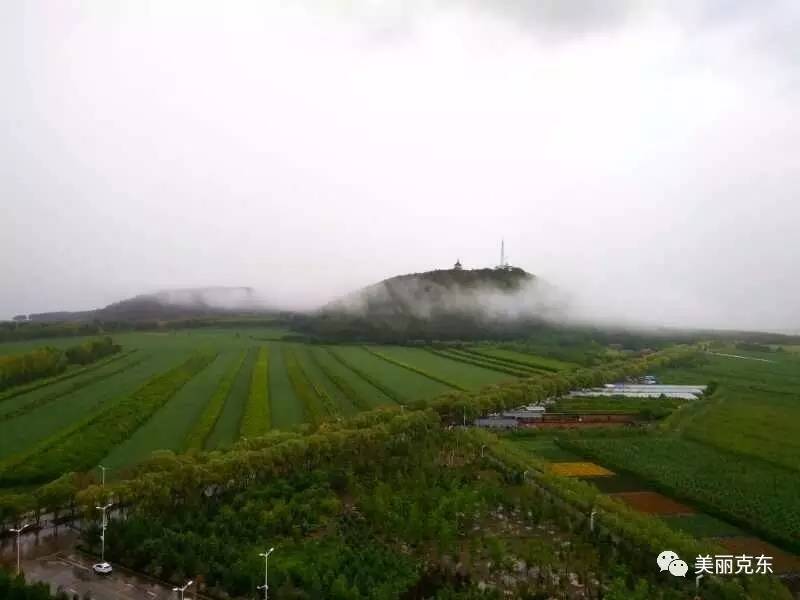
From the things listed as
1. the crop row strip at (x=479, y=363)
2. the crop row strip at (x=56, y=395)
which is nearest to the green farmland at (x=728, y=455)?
the crop row strip at (x=479, y=363)

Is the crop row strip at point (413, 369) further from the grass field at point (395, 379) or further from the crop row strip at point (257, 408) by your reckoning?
the crop row strip at point (257, 408)

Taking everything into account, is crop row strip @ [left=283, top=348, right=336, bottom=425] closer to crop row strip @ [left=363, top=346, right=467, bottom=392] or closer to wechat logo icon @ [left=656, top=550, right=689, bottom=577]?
crop row strip @ [left=363, top=346, right=467, bottom=392]

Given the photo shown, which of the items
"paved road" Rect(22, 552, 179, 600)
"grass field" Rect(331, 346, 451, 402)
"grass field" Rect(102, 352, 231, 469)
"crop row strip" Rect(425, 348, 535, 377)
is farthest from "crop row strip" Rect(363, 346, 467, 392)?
"paved road" Rect(22, 552, 179, 600)

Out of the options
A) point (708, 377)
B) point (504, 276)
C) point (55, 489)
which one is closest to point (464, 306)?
point (504, 276)

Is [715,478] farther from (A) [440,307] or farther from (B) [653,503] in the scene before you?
(A) [440,307]

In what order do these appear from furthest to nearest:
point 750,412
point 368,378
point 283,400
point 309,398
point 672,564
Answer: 1. point 368,378
2. point 750,412
3. point 309,398
4. point 283,400
5. point 672,564

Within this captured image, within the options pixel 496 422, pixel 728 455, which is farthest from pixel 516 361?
pixel 728 455

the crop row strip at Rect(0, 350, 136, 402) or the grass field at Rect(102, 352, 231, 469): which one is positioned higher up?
the crop row strip at Rect(0, 350, 136, 402)
